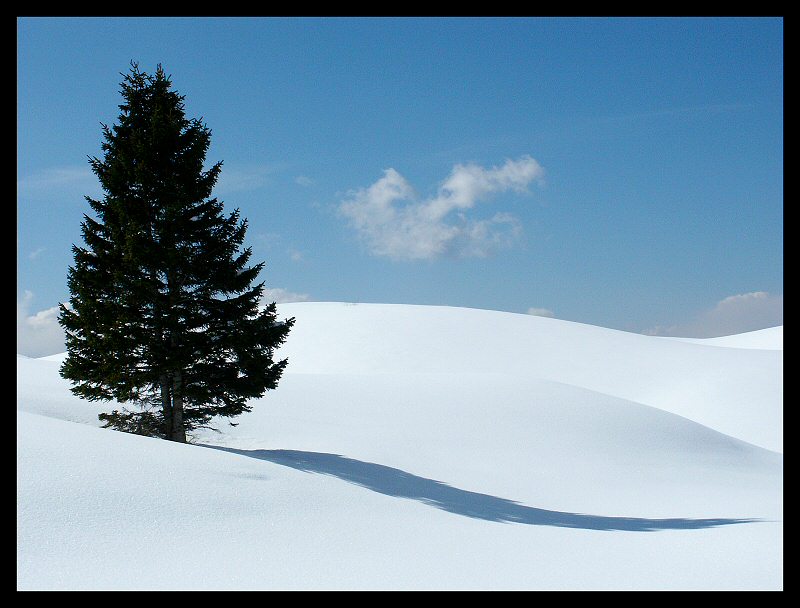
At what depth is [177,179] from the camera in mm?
13320

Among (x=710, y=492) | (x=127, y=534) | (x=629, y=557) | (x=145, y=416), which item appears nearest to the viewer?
(x=127, y=534)

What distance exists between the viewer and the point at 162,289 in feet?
43.1

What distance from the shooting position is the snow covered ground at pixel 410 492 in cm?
670

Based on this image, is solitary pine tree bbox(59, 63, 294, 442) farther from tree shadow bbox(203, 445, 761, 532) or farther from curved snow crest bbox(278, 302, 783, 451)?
curved snow crest bbox(278, 302, 783, 451)

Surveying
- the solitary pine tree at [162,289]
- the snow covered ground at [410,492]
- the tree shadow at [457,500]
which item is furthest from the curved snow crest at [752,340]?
the solitary pine tree at [162,289]

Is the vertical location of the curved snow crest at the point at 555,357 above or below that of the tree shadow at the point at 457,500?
above

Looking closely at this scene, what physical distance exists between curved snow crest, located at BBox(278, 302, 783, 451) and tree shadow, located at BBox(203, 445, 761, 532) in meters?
14.6

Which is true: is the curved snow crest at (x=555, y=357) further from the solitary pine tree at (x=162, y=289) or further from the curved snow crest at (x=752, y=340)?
the solitary pine tree at (x=162, y=289)

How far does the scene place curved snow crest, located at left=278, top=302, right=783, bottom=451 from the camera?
2977cm

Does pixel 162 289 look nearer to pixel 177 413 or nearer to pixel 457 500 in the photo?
pixel 177 413

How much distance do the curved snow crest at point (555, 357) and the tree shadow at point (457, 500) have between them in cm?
1463

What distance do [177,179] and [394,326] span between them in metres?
32.9
